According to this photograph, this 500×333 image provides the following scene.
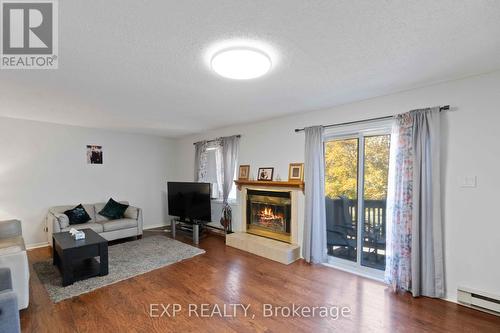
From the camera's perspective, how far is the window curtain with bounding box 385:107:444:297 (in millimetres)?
2602

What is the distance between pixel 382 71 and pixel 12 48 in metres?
3.16

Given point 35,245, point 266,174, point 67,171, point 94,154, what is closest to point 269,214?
point 266,174

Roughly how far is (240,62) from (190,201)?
385 centimetres

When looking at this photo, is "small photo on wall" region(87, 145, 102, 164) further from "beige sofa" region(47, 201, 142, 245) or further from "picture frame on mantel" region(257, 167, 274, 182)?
"picture frame on mantel" region(257, 167, 274, 182)

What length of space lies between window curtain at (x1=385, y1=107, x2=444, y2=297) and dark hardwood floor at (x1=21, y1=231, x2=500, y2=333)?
238 millimetres

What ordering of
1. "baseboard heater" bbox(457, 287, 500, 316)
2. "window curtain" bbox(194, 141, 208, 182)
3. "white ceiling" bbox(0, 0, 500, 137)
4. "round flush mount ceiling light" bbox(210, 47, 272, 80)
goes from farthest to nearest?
"window curtain" bbox(194, 141, 208, 182), "baseboard heater" bbox(457, 287, 500, 316), "round flush mount ceiling light" bbox(210, 47, 272, 80), "white ceiling" bbox(0, 0, 500, 137)

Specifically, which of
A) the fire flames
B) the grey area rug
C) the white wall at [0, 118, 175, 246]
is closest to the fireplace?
the fire flames

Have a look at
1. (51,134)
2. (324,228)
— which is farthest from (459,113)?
(51,134)

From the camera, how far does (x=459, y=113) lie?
2543mm

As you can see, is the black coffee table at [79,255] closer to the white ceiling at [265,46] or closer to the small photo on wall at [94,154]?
the white ceiling at [265,46]

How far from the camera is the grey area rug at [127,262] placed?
2863mm

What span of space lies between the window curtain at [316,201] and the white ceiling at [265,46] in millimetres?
Answer: 648

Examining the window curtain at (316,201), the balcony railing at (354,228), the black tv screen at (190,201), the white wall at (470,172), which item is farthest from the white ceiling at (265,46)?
the black tv screen at (190,201)

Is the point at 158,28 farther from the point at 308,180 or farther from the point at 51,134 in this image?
the point at 51,134
